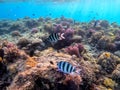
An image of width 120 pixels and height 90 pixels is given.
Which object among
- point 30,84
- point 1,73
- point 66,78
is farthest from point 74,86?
point 1,73

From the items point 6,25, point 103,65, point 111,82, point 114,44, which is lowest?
→ point 111,82

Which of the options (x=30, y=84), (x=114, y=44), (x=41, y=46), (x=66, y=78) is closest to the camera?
(x=30, y=84)

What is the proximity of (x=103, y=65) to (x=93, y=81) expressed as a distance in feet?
6.40

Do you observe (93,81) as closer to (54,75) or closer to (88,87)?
(88,87)

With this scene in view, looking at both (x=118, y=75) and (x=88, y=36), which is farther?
(x=88, y=36)

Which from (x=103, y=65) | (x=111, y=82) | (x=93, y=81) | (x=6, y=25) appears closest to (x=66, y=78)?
(x=93, y=81)

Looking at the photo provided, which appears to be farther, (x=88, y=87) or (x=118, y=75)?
(x=118, y=75)

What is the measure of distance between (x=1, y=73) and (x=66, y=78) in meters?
3.14

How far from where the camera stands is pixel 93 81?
22.5 feet

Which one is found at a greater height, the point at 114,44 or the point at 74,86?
the point at 114,44

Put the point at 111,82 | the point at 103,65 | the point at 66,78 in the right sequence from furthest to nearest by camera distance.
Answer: the point at 103,65
the point at 111,82
the point at 66,78

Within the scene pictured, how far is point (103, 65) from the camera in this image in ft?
28.1

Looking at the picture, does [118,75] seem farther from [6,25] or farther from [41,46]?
[6,25]

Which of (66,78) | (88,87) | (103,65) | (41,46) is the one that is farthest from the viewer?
(41,46)
